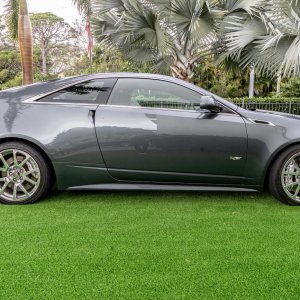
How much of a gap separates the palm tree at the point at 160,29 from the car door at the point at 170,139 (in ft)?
12.1

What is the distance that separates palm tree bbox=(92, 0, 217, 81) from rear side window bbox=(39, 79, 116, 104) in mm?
3640

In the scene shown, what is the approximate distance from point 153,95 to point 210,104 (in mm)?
589

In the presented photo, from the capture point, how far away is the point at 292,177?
3424 mm

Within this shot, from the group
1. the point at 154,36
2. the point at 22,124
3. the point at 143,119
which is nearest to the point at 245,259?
the point at 143,119

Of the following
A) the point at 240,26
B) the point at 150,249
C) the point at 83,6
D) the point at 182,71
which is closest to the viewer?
the point at 150,249

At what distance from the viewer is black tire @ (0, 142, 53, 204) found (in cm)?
339

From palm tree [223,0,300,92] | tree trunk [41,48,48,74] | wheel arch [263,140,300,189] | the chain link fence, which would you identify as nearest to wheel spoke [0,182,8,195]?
wheel arch [263,140,300,189]

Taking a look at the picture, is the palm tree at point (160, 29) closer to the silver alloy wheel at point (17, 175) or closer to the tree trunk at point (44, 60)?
the silver alloy wheel at point (17, 175)

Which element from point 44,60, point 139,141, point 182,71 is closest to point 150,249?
point 139,141

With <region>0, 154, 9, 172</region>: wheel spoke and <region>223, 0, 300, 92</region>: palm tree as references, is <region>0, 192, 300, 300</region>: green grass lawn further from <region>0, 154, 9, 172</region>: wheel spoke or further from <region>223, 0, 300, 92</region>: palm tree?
<region>223, 0, 300, 92</region>: palm tree

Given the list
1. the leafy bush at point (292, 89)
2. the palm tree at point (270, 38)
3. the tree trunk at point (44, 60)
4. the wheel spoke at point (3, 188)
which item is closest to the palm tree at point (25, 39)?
the palm tree at point (270, 38)

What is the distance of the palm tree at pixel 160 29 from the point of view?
258 inches

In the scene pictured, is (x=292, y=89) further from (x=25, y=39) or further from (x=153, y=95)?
(x=153, y=95)

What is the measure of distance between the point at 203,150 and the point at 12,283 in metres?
2.04
